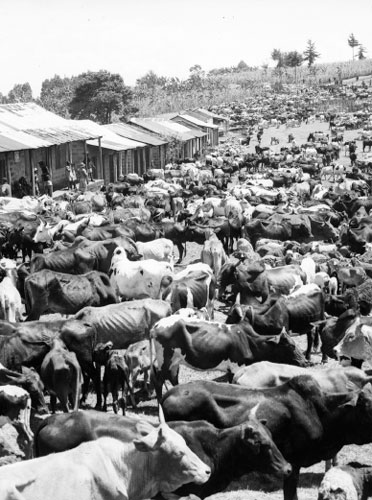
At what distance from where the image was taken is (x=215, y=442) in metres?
8.20

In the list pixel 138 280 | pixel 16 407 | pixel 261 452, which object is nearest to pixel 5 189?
pixel 138 280

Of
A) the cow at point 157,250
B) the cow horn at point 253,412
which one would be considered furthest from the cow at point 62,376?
the cow at point 157,250

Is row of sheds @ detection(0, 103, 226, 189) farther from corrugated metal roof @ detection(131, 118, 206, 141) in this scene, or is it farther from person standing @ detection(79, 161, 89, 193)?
person standing @ detection(79, 161, 89, 193)

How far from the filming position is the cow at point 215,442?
8062mm

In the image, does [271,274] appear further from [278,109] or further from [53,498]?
[278,109]

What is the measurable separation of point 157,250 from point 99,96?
206ft

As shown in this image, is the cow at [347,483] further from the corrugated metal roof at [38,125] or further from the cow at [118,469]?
the corrugated metal roof at [38,125]

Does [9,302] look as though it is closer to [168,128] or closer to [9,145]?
[9,145]

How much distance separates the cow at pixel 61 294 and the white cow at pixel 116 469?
781 centimetres

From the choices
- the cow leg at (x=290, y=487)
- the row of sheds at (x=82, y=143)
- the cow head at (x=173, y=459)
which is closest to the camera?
the cow head at (x=173, y=459)

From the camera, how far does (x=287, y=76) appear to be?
441 ft

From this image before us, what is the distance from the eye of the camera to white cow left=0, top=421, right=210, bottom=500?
22.8ft

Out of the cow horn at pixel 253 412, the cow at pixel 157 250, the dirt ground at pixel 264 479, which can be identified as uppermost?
the cow horn at pixel 253 412

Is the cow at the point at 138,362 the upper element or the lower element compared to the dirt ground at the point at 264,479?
upper
